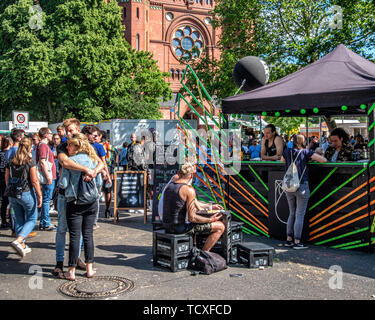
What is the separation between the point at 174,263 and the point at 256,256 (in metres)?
1.19

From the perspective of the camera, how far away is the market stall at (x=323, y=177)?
20.6ft

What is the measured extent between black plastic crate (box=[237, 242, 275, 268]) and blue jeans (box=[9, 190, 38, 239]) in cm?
329

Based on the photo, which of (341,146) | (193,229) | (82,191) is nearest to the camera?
(82,191)

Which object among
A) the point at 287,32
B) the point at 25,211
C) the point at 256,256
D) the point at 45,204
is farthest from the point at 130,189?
the point at 287,32

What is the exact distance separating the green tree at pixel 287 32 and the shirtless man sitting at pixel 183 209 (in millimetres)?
10849

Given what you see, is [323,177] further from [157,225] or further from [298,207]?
[157,225]

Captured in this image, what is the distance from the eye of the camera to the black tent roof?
6.16 meters

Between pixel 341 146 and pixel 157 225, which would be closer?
pixel 157 225

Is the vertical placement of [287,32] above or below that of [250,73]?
above

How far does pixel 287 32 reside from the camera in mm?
18703

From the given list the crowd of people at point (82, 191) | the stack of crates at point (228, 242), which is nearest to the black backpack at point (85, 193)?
the crowd of people at point (82, 191)

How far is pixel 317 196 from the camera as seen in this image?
6.79m

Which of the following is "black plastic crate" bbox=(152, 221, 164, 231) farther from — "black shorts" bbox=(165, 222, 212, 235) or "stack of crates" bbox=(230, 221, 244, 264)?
"stack of crates" bbox=(230, 221, 244, 264)

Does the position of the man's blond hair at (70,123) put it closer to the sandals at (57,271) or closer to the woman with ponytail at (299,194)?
the sandals at (57,271)
